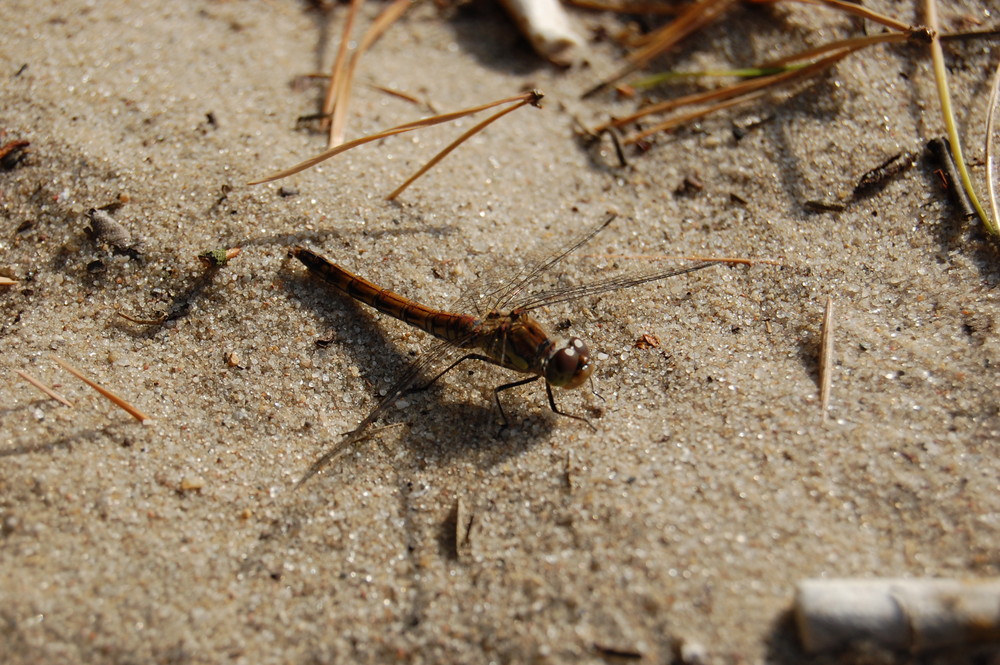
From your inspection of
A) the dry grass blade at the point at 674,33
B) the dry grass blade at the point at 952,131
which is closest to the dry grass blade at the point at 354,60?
the dry grass blade at the point at 674,33

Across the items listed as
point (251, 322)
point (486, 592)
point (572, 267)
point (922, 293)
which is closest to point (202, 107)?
point (251, 322)

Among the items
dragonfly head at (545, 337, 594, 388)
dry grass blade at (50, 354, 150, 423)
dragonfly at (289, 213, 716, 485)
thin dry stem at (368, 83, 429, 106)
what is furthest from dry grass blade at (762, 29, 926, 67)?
dry grass blade at (50, 354, 150, 423)

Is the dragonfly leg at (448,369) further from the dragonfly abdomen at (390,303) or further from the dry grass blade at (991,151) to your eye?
the dry grass blade at (991,151)

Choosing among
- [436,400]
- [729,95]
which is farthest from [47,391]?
[729,95]

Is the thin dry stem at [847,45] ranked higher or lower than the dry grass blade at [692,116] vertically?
higher

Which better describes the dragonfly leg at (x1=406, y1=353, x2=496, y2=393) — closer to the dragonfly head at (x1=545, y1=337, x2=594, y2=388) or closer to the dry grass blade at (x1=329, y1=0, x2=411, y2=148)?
Result: the dragonfly head at (x1=545, y1=337, x2=594, y2=388)

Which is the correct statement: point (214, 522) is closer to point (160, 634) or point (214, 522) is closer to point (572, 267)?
point (160, 634)
